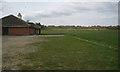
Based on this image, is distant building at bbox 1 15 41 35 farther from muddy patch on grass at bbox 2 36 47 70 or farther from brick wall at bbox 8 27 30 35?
muddy patch on grass at bbox 2 36 47 70

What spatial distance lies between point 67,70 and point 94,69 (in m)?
1.10

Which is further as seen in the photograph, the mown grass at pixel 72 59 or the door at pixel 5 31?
the door at pixel 5 31

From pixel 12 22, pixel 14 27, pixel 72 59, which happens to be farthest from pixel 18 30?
pixel 72 59

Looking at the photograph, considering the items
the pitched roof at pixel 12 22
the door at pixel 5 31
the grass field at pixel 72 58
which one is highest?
the pitched roof at pixel 12 22

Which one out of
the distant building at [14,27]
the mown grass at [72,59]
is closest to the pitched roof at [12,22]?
the distant building at [14,27]

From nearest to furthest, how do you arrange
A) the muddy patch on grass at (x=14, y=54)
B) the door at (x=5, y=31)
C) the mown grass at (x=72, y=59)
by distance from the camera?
1. the mown grass at (x=72, y=59)
2. the muddy patch on grass at (x=14, y=54)
3. the door at (x=5, y=31)

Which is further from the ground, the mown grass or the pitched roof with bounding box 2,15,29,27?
the pitched roof with bounding box 2,15,29,27

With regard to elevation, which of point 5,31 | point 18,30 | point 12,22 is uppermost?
point 12,22

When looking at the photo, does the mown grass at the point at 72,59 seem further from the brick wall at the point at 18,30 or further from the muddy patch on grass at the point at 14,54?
the brick wall at the point at 18,30

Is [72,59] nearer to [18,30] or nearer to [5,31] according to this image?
[18,30]

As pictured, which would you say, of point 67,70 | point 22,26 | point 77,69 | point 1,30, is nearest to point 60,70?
point 67,70

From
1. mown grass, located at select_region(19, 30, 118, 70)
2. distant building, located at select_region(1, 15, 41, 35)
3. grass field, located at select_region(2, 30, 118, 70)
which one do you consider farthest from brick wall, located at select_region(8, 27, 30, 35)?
mown grass, located at select_region(19, 30, 118, 70)

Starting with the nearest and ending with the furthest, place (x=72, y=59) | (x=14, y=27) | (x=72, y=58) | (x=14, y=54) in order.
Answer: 1. (x=72, y=59)
2. (x=72, y=58)
3. (x=14, y=54)
4. (x=14, y=27)

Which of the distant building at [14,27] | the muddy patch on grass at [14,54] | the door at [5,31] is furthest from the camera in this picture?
the door at [5,31]
